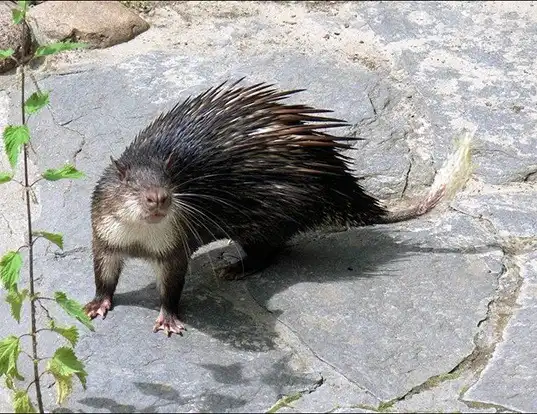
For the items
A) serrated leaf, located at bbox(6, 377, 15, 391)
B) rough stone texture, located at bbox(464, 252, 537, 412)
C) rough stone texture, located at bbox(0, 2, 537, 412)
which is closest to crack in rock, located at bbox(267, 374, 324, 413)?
rough stone texture, located at bbox(0, 2, 537, 412)

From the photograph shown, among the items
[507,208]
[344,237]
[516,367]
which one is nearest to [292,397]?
[516,367]

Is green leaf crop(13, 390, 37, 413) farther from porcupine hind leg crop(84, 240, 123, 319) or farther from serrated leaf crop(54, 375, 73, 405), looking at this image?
porcupine hind leg crop(84, 240, 123, 319)

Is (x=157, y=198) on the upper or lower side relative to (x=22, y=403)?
upper

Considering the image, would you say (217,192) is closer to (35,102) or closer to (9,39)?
(35,102)

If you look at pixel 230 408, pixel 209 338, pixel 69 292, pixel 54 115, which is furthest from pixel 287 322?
pixel 54 115

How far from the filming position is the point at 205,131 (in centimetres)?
484

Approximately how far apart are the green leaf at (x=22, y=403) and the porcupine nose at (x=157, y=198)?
95 cm

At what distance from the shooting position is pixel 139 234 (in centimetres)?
461

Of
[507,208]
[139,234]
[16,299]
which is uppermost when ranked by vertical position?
[16,299]

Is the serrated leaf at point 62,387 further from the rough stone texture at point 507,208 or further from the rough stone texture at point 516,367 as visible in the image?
the rough stone texture at point 507,208

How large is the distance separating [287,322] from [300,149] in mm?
842

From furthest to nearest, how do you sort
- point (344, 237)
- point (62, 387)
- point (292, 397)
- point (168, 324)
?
point (344, 237)
point (168, 324)
point (292, 397)
point (62, 387)

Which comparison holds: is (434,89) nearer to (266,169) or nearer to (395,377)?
(266,169)

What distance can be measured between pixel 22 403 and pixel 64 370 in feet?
0.62
